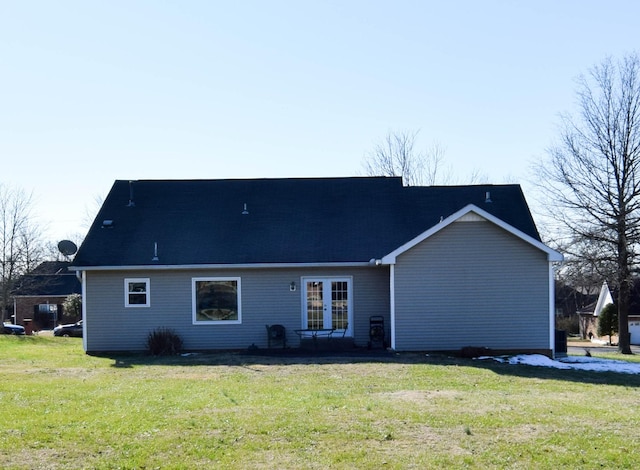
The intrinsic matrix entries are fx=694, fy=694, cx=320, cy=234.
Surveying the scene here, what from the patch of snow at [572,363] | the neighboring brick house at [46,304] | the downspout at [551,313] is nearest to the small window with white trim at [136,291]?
the patch of snow at [572,363]

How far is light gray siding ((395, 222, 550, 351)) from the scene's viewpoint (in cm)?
1852

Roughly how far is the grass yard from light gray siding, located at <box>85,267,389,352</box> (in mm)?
4485

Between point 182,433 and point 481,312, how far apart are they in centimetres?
1179

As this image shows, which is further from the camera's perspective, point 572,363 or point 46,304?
point 46,304

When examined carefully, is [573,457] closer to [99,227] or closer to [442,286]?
[442,286]

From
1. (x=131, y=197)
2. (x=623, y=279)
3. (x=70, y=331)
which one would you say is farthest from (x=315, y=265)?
(x=70, y=331)

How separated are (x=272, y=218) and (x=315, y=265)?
3.18m

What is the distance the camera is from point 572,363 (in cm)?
1792

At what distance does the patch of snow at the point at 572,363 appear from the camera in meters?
16.8

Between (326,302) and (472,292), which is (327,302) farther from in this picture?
Result: (472,292)

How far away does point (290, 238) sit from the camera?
21.3 meters

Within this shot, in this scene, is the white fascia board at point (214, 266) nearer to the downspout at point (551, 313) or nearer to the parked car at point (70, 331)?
the downspout at point (551, 313)

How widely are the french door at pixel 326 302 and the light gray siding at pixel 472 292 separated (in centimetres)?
222

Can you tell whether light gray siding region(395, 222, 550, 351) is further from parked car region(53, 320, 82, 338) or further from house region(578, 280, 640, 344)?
parked car region(53, 320, 82, 338)
